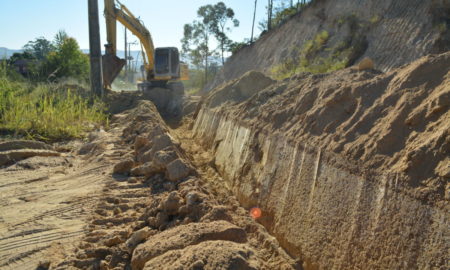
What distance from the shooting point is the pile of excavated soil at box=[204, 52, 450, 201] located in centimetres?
229

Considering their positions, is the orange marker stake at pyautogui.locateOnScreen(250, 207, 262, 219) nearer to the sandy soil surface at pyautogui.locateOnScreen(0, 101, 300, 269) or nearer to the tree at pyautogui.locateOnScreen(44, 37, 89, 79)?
the sandy soil surface at pyautogui.locateOnScreen(0, 101, 300, 269)

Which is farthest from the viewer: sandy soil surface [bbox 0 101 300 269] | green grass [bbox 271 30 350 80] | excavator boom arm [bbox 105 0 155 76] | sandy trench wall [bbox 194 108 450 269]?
excavator boom arm [bbox 105 0 155 76]

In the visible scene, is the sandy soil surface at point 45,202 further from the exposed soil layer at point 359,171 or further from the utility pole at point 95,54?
the utility pole at point 95,54

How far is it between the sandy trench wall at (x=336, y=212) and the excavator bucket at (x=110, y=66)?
12.3m

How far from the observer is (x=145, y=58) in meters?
17.0

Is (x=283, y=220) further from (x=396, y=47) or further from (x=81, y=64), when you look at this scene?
(x=81, y=64)

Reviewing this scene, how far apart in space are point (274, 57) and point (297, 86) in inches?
536

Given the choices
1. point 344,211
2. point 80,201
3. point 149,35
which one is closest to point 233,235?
point 344,211

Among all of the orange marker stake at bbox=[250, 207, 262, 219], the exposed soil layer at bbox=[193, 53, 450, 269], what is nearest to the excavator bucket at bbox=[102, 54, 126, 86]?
the exposed soil layer at bbox=[193, 53, 450, 269]

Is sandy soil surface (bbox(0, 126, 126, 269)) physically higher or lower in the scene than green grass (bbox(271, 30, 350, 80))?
lower

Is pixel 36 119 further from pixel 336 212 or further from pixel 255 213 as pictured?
pixel 336 212

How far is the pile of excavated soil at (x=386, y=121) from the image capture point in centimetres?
229

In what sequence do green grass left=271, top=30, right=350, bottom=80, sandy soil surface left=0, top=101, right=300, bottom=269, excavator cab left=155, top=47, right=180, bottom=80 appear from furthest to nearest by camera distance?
excavator cab left=155, top=47, right=180, bottom=80 → green grass left=271, top=30, right=350, bottom=80 → sandy soil surface left=0, top=101, right=300, bottom=269

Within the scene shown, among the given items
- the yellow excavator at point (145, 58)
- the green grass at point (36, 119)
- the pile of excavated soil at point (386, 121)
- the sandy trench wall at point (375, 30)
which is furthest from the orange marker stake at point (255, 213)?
the yellow excavator at point (145, 58)
